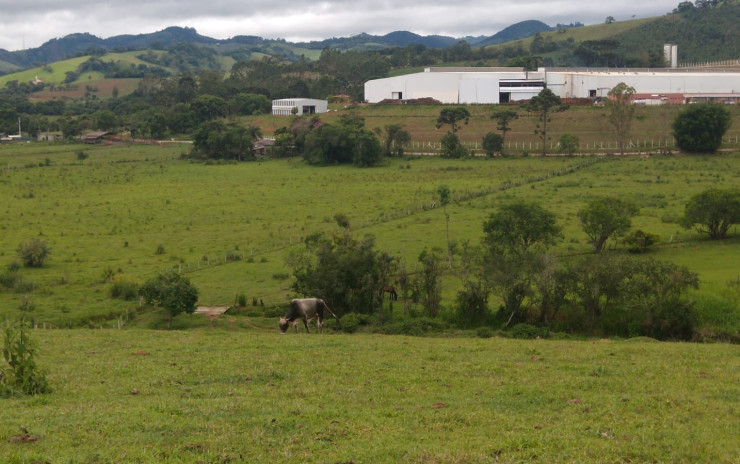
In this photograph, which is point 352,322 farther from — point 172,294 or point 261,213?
point 261,213

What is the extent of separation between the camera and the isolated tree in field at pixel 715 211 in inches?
1439

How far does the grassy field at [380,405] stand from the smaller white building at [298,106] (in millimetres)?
103747

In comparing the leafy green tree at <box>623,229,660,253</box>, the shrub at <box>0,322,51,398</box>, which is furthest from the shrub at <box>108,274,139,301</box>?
the leafy green tree at <box>623,229,660,253</box>

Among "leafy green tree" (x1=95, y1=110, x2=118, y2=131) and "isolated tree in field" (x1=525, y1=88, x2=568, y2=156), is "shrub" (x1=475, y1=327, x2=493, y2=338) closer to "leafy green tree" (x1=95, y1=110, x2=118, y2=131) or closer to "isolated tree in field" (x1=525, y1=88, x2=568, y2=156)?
"isolated tree in field" (x1=525, y1=88, x2=568, y2=156)

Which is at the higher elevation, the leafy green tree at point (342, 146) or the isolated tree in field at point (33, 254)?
the leafy green tree at point (342, 146)

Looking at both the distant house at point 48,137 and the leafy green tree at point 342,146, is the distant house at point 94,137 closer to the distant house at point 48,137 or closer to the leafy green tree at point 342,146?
the distant house at point 48,137

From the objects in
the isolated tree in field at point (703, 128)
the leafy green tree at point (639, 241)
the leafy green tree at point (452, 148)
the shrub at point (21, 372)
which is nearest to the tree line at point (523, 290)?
the leafy green tree at point (639, 241)

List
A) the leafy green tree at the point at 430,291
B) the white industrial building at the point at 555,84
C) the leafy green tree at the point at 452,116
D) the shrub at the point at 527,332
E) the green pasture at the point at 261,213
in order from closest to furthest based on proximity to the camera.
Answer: the shrub at the point at 527,332, the leafy green tree at the point at 430,291, the green pasture at the point at 261,213, the leafy green tree at the point at 452,116, the white industrial building at the point at 555,84

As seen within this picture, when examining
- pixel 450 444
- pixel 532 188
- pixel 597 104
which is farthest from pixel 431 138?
pixel 450 444

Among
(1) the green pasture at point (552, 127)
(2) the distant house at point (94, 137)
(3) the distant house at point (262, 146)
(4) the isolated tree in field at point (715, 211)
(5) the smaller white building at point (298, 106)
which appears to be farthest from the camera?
(5) the smaller white building at point (298, 106)

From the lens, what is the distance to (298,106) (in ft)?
392

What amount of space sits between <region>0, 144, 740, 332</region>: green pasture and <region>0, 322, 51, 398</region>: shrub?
13793 mm

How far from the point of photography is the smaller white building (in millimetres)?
119375


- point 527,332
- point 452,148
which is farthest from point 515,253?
point 452,148
